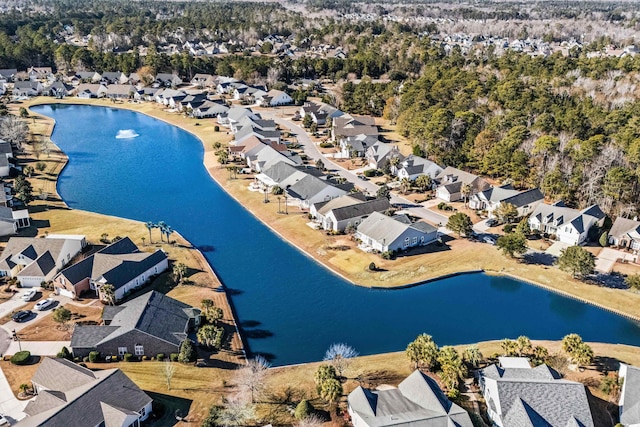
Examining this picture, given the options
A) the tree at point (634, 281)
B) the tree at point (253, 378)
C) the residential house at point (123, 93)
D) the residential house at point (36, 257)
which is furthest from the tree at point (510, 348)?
the residential house at point (123, 93)

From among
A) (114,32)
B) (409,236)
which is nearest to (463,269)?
(409,236)

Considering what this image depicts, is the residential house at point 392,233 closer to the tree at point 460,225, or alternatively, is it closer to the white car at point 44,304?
the tree at point 460,225

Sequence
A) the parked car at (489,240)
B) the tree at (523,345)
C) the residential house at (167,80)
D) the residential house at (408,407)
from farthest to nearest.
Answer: the residential house at (167,80)
the parked car at (489,240)
the tree at (523,345)
the residential house at (408,407)

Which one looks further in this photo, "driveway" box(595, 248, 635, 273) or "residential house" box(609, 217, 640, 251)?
"residential house" box(609, 217, 640, 251)

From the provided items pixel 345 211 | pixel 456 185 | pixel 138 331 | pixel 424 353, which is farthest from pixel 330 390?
pixel 456 185

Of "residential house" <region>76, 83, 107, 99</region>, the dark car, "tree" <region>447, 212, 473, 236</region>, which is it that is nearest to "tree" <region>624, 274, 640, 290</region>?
"tree" <region>447, 212, 473, 236</region>

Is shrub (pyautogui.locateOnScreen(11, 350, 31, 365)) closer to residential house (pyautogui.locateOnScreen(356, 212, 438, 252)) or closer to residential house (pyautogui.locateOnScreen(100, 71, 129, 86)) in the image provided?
residential house (pyautogui.locateOnScreen(356, 212, 438, 252))

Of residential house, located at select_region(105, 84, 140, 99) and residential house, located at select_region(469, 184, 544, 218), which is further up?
residential house, located at select_region(105, 84, 140, 99)

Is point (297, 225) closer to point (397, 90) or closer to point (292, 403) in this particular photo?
point (292, 403)
